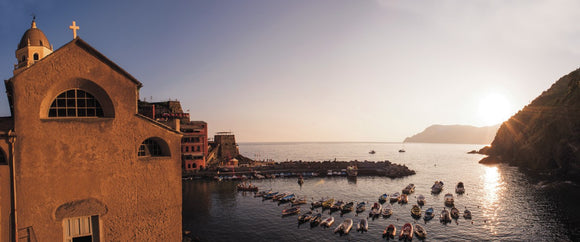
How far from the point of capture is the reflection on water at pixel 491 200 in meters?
45.9

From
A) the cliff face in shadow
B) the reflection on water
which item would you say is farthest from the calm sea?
the cliff face in shadow

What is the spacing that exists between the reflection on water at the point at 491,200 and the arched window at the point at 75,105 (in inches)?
2048

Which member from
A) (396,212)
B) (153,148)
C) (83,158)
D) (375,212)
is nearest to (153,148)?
(153,148)

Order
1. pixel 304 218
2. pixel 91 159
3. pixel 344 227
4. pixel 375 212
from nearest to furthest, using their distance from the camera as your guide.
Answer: pixel 91 159 → pixel 344 227 → pixel 304 218 → pixel 375 212

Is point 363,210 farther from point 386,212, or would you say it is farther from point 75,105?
point 75,105

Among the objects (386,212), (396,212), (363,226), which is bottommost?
(396,212)

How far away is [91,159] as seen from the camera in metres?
15.7

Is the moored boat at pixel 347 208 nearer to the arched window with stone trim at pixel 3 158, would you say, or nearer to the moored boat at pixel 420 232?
the moored boat at pixel 420 232

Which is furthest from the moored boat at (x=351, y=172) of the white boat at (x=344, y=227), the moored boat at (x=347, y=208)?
the white boat at (x=344, y=227)

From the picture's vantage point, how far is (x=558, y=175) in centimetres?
7944

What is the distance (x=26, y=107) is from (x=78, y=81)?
2.68 meters

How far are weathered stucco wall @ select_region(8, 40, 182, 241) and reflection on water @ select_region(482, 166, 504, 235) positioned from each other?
4749 cm

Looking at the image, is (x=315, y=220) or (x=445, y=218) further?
(x=445, y=218)

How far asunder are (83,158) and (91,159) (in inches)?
15.0
